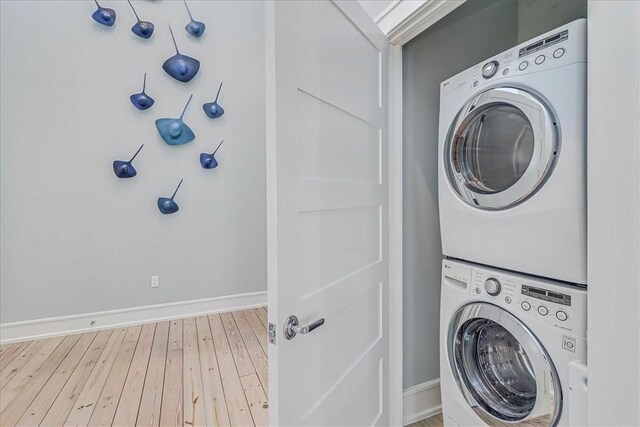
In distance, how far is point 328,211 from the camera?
1.10 meters

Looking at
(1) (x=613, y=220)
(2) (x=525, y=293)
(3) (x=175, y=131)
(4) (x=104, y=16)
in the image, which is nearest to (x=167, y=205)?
(3) (x=175, y=131)

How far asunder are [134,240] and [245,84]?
1.93m

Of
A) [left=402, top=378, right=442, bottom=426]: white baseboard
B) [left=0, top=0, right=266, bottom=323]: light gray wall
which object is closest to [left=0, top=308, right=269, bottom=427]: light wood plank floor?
[left=0, top=0, right=266, bottom=323]: light gray wall

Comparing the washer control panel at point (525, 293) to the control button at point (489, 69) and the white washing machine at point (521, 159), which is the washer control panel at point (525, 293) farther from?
the control button at point (489, 69)

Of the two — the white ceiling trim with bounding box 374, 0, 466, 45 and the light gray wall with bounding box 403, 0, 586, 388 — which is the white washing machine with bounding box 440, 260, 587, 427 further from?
the white ceiling trim with bounding box 374, 0, 466, 45

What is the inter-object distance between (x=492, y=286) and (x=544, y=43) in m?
0.85

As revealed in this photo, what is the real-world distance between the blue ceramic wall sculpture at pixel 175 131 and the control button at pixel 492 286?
290 cm

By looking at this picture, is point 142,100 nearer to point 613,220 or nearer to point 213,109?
point 213,109

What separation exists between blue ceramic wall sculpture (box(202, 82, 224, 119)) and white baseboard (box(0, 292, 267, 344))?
1.89m

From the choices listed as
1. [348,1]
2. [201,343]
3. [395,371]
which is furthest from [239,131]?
[395,371]

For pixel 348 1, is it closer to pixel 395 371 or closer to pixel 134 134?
pixel 395 371

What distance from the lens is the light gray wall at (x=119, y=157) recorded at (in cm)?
262

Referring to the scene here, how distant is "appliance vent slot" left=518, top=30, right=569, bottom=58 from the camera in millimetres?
974

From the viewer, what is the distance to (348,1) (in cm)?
115
